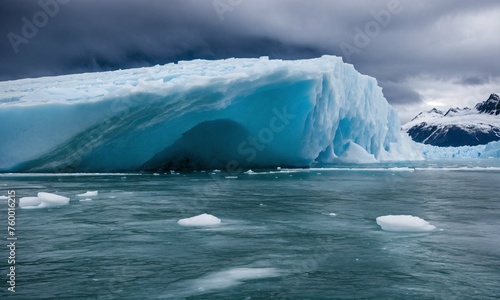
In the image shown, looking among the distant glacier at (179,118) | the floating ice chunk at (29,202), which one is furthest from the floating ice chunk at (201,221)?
the distant glacier at (179,118)

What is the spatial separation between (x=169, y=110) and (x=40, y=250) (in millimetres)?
12619

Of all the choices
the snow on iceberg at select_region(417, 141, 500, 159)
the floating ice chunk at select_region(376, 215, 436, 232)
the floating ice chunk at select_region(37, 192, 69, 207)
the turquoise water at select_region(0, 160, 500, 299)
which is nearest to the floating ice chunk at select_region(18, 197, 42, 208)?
the floating ice chunk at select_region(37, 192, 69, 207)

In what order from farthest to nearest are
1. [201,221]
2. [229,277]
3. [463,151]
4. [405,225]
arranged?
[463,151], [201,221], [405,225], [229,277]

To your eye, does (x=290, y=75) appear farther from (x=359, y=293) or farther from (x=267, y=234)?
(x=359, y=293)

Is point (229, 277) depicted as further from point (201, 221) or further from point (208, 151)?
point (208, 151)

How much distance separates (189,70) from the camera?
65.4 ft

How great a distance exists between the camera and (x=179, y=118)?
17.1m

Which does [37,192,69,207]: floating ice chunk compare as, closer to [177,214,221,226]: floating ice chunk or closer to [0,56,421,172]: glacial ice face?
[177,214,221,226]: floating ice chunk

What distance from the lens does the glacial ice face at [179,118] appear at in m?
A: 16.9

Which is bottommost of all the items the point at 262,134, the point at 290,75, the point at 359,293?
the point at 359,293

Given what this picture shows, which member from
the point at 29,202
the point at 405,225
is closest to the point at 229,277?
the point at 405,225

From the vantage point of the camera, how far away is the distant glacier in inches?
664

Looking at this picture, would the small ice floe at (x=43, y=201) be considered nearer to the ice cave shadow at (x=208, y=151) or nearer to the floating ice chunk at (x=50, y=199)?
the floating ice chunk at (x=50, y=199)

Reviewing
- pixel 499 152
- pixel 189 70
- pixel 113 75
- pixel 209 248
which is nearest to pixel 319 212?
pixel 209 248
